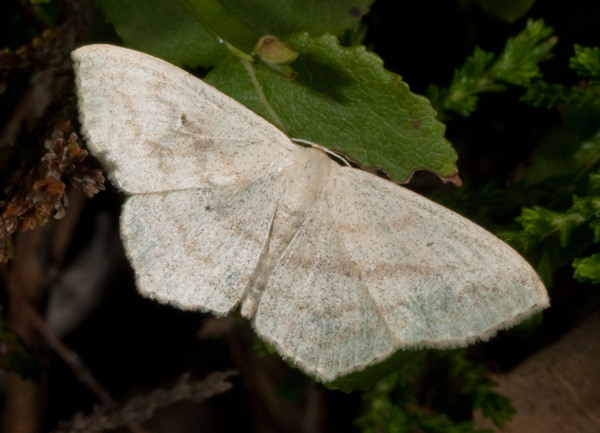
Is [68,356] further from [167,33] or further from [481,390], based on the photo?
[481,390]

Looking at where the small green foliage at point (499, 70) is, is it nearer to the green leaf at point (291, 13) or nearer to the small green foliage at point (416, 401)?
the green leaf at point (291, 13)

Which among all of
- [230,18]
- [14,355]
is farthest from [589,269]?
[14,355]

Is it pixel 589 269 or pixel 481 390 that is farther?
pixel 481 390

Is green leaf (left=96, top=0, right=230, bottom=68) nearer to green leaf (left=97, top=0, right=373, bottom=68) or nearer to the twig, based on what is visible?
green leaf (left=97, top=0, right=373, bottom=68)

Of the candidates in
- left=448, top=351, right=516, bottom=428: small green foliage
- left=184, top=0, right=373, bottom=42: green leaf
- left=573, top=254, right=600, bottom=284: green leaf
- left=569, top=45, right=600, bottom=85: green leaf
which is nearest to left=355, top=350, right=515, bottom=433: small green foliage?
left=448, top=351, right=516, bottom=428: small green foliage

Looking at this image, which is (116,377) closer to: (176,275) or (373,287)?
(176,275)

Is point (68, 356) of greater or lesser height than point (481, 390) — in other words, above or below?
below
